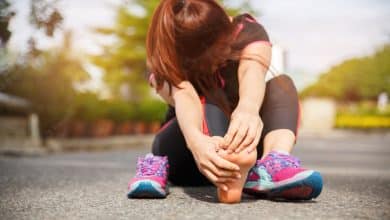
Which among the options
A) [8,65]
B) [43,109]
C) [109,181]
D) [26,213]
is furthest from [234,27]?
[43,109]

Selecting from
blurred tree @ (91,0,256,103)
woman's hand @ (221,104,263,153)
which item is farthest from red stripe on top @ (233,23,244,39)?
blurred tree @ (91,0,256,103)

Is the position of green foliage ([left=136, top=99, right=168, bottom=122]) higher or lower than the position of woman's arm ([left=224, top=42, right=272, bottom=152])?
lower

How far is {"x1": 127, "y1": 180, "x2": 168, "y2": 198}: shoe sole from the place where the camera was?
1.88 meters

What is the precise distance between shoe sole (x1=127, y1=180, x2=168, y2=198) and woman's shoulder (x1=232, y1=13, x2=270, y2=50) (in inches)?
21.4

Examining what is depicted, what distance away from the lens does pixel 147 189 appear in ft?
6.15

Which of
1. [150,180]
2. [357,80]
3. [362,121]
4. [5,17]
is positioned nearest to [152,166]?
[150,180]

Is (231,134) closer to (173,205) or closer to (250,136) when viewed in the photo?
(250,136)

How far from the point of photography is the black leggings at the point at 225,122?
1841 millimetres

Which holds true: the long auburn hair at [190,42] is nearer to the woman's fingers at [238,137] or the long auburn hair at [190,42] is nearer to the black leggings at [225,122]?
the black leggings at [225,122]

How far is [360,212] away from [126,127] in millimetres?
7399

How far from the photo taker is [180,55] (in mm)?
1867

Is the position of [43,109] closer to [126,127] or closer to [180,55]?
[126,127]

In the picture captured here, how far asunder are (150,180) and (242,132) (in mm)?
430

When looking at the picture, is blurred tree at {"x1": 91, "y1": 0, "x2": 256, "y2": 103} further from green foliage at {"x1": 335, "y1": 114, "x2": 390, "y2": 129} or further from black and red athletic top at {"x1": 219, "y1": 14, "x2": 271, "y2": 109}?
black and red athletic top at {"x1": 219, "y1": 14, "x2": 271, "y2": 109}
